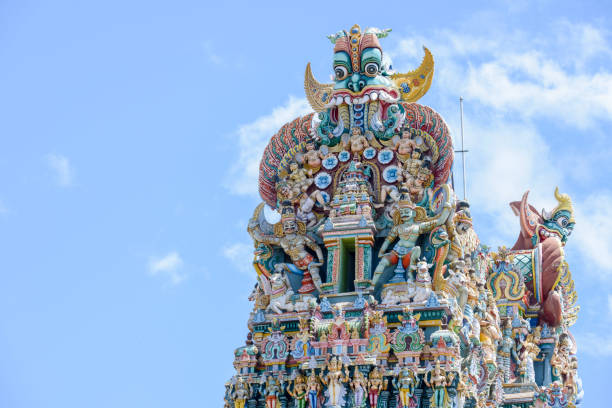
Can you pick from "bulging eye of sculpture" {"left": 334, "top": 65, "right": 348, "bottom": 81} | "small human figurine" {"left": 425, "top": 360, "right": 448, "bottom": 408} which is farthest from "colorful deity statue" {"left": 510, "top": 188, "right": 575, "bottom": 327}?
"small human figurine" {"left": 425, "top": 360, "right": 448, "bottom": 408}

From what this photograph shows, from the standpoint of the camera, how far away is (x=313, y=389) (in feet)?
91.4

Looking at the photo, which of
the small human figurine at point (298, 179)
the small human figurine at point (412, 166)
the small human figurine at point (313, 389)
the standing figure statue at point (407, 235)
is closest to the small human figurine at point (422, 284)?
the standing figure statue at point (407, 235)

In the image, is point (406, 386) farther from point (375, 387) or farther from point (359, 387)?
point (359, 387)

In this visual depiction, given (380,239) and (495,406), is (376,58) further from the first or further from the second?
(495,406)

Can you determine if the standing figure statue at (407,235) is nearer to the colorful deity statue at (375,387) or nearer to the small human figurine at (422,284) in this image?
the small human figurine at (422,284)

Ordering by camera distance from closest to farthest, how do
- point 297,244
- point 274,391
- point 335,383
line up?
point 335,383 → point 274,391 → point 297,244

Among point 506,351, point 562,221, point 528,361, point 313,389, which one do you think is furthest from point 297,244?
point 562,221

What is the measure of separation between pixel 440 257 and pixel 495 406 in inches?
178

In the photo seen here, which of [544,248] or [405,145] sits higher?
[544,248]

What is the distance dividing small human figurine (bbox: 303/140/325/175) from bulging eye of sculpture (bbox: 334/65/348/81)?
1646 mm

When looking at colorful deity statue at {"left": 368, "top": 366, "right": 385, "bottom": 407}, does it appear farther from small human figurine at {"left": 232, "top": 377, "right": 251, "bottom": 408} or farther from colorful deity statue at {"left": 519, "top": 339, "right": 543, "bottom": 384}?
colorful deity statue at {"left": 519, "top": 339, "right": 543, "bottom": 384}

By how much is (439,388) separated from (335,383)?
6.80ft

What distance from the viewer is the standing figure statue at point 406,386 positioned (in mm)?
27234

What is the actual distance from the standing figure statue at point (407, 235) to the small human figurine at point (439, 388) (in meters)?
2.51
